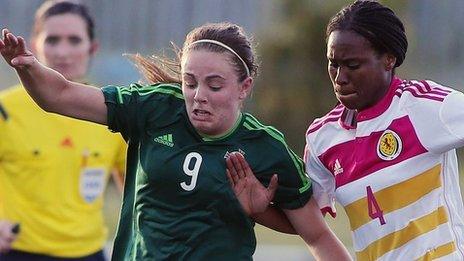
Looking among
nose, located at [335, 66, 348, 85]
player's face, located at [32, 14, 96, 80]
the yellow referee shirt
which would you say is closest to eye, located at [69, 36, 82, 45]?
player's face, located at [32, 14, 96, 80]

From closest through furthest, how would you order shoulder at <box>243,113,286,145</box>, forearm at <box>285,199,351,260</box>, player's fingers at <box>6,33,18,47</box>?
player's fingers at <box>6,33,18,47</box> < shoulder at <box>243,113,286,145</box> < forearm at <box>285,199,351,260</box>

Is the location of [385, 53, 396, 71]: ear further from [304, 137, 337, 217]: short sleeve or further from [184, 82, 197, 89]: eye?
[184, 82, 197, 89]: eye

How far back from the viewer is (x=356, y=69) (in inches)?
187

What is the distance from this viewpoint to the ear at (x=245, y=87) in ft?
16.0

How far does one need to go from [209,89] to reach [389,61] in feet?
2.25

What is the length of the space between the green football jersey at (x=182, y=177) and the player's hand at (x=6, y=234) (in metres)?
1.51

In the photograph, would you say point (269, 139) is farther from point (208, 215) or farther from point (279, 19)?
point (279, 19)

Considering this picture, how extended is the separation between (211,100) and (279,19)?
50.8ft

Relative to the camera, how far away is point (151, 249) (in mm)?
4797

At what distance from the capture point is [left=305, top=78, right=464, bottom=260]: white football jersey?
15.5 ft

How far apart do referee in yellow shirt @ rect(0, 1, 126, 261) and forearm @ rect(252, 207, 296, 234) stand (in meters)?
1.74

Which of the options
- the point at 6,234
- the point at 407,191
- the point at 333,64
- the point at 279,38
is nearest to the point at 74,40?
the point at 6,234

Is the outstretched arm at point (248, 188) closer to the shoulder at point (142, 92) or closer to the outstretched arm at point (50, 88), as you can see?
the shoulder at point (142, 92)

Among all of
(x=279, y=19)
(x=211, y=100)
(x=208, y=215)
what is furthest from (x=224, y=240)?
(x=279, y=19)
